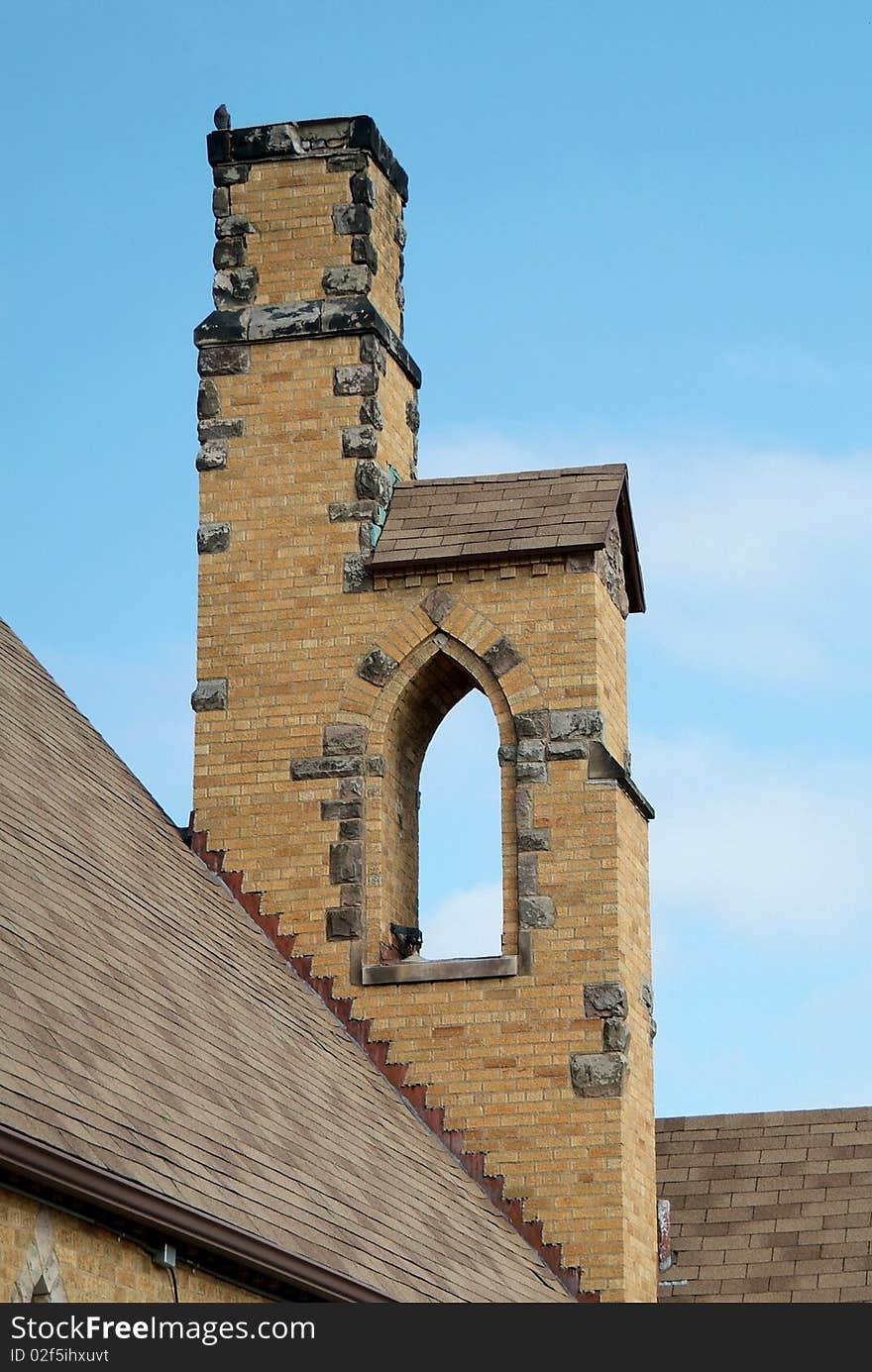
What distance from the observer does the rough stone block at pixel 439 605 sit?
18.9 m

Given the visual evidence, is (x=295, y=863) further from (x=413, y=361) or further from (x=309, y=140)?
(x=309, y=140)

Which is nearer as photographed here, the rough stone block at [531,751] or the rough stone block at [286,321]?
the rough stone block at [531,751]

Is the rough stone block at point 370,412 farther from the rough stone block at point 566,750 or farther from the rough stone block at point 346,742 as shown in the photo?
the rough stone block at point 566,750

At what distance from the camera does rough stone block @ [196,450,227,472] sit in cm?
1967

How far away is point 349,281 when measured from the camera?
64.8 ft

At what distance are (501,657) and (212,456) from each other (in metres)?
2.90

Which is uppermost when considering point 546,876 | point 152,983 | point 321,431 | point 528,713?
point 321,431

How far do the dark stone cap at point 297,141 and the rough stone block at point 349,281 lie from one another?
1026mm

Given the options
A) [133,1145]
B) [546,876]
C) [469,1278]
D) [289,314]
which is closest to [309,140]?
A: [289,314]

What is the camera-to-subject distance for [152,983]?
43.4 feet

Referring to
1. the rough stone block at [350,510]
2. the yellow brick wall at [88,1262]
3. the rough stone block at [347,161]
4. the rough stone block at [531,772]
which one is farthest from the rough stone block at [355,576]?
the yellow brick wall at [88,1262]

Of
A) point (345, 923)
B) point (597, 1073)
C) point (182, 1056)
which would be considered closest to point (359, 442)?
point (345, 923)

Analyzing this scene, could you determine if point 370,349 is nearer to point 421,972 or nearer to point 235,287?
point 235,287

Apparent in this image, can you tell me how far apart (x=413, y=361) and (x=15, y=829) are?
857 centimetres
